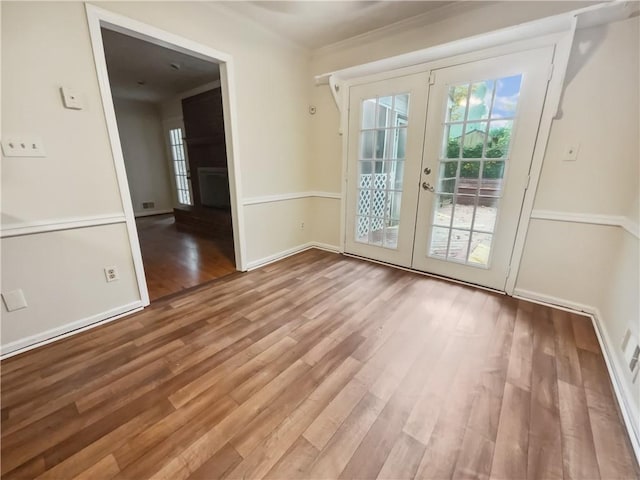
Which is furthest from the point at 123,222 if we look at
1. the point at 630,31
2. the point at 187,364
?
the point at 630,31

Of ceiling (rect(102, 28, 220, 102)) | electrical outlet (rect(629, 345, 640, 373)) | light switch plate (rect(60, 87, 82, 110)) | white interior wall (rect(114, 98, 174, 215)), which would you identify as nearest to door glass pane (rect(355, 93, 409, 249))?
electrical outlet (rect(629, 345, 640, 373))

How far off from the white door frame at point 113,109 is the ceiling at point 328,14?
491 mm

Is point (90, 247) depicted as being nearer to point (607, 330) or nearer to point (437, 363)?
point (437, 363)

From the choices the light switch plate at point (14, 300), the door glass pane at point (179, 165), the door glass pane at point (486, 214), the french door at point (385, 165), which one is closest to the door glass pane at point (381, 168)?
the french door at point (385, 165)

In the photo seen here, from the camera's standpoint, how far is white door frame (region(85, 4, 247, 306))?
1.68 metres

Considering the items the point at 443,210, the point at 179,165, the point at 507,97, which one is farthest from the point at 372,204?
the point at 179,165

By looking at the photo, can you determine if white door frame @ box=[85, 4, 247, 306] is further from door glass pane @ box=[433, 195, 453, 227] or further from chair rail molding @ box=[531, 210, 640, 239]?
chair rail molding @ box=[531, 210, 640, 239]

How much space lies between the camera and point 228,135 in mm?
2568

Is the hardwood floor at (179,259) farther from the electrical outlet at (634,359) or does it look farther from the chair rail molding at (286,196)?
the electrical outlet at (634,359)

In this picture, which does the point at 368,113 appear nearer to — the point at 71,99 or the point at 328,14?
the point at 328,14

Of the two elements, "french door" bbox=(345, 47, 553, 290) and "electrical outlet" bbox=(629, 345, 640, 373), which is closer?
"electrical outlet" bbox=(629, 345, 640, 373)

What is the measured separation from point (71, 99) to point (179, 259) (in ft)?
6.48

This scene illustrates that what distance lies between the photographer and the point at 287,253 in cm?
337

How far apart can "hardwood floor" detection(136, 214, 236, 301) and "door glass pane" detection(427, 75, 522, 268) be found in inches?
90.5
